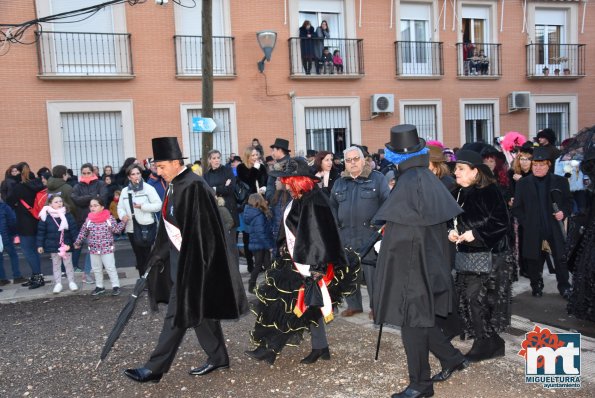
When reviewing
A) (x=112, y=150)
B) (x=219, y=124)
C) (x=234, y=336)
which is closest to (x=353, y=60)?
(x=219, y=124)

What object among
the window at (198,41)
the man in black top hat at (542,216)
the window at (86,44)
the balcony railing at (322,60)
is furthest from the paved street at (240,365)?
the balcony railing at (322,60)

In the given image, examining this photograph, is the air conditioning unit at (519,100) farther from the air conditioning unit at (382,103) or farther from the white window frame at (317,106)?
the white window frame at (317,106)

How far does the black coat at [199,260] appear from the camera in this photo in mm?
4547

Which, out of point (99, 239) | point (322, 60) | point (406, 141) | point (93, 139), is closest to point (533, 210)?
point (406, 141)

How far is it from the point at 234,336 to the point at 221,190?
351cm

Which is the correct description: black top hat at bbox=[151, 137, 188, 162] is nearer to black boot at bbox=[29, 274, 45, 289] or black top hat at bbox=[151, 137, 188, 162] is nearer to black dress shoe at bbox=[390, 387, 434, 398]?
black dress shoe at bbox=[390, 387, 434, 398]

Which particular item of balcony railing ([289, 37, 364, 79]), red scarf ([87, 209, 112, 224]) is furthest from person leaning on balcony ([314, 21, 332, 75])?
red scarf ([87, 209, 112, 224])

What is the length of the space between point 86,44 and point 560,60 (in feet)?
51.9

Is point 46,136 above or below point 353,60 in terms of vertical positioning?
below

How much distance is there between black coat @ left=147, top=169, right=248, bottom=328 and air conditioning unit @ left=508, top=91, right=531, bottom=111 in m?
16.9

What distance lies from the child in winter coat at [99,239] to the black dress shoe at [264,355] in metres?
3.70

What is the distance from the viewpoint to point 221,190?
8945 millimetres

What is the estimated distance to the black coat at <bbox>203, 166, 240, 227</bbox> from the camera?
8953mm

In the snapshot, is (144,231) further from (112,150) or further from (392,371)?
(112,150)
